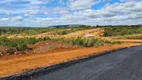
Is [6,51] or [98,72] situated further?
[6,51]

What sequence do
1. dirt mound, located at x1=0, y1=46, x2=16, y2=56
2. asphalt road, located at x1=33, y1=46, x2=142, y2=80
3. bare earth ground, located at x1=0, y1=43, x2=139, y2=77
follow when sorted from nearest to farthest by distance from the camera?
asphalt road, located at x1=33, y1=46, x2=142, y2=80 < bare earth ground, located at x1=0, y1=43, x2=139, y2=77 < dirt mound, located at x1=0, y1=46, x2=16, y2=56

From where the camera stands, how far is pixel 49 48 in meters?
34.0

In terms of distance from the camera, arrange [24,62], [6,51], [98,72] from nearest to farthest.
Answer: [98,72]
[24,62]
[6,51]

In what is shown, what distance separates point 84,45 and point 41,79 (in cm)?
3192

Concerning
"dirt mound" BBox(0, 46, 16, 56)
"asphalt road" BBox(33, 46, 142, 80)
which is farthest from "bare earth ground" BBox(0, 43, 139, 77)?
"asphalt road" BBox(33, 46, 142, 80)

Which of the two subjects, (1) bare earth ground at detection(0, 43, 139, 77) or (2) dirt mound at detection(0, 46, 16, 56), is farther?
(2) dirt mound at detection(0, 46, 16, 56)

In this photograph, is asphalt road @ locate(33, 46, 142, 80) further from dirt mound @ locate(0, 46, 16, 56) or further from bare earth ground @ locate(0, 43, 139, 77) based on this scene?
dirt mound @ locate(0, 46, 16, 56)

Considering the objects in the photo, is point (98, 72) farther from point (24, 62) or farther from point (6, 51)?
point (6, 51)

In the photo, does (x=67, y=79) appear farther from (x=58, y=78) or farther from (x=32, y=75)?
(x=32, y=75)

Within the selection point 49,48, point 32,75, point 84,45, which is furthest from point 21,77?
point 84,45

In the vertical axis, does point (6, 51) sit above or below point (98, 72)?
below

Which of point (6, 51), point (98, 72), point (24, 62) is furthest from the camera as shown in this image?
point (6, 51)

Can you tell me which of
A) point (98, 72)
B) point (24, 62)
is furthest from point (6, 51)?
point (98, 72)

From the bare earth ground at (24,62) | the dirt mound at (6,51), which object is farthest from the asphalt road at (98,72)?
the dirt mound at (6,51)
